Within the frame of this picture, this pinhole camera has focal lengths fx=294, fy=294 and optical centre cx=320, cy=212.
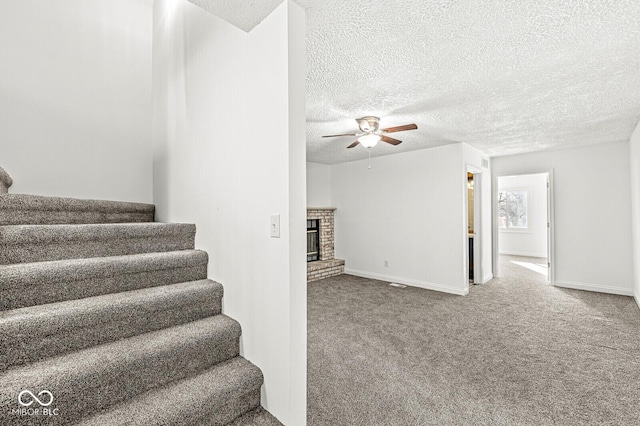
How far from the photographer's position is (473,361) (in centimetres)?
262

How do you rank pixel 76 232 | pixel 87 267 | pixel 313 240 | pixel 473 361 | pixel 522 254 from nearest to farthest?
pixel 87 267 → pixel 76 232 → pixel 473 361 → pixel 313 240 → pixel 522 254

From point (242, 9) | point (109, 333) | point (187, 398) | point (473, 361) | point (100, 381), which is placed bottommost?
point (473, 361)

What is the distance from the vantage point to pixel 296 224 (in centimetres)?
151

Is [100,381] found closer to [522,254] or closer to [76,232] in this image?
[76,232]

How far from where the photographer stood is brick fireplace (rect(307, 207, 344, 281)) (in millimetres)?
6025

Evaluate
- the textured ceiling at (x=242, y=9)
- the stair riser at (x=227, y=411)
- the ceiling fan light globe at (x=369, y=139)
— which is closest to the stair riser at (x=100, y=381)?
the stair riser at (x=227, y=411)

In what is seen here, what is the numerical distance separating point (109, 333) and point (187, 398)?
21.1 inches

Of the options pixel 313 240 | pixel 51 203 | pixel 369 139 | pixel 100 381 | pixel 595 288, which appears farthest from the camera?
pixel 313 240

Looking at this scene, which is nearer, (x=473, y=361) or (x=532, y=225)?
(x=473, y=361)

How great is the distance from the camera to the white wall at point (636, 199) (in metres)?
3.85

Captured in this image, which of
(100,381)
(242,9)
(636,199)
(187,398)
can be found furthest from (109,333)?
(636,199)

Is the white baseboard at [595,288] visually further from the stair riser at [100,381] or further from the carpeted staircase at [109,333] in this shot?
the stair riser at [100,381]

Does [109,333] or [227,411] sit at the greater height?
[109,333]

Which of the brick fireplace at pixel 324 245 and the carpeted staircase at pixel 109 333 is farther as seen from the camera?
the brick fireplace at pixel 324 245
